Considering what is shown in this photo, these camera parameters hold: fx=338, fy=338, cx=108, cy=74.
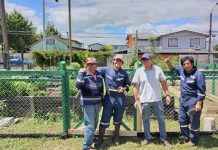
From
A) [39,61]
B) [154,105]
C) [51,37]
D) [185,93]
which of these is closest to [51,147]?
[154,105]

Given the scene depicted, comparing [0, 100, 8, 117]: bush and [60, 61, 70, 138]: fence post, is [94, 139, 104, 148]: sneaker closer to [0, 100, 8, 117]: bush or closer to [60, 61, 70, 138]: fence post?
[60, 61, 70, 138]: fence post

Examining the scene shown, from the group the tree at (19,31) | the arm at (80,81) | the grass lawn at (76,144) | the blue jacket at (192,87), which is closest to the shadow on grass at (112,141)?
the grass lawn at (76,144)

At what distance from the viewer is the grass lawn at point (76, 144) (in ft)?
20.4

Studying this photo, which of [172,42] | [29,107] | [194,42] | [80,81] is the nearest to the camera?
[80,81]

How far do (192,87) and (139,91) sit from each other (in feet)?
3.06

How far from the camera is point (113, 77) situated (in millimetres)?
5934

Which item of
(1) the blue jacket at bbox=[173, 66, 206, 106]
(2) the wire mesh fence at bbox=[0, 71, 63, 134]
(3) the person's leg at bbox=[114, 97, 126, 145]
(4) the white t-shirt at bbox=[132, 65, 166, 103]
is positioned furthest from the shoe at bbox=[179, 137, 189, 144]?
(2) the wire mesh fence at bbox=[0, 71, 63, 134]

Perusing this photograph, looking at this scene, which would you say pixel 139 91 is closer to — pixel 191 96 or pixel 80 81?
pixel 191 96

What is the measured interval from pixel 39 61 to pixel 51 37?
3108 cm

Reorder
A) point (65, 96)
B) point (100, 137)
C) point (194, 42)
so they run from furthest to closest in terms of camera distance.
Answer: point (194, 42) < point (65, 96) < point (100, 137)

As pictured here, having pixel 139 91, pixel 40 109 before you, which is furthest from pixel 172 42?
pixel 139 91

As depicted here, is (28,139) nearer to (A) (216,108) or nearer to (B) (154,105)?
(B) (154,105)

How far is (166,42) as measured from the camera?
5497cm

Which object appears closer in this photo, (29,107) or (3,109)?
(3,109)
